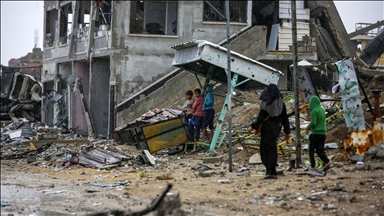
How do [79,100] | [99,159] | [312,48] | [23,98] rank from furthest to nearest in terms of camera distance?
1. [23,98]
2. [79,100]
3. [312,48]
4. [99,159]

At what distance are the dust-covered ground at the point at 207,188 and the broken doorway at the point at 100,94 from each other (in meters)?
12.9

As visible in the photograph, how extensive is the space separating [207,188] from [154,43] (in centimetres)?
1561

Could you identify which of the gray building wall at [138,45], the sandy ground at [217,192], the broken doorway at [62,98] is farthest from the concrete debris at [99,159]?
the broken doorway at [62,98]

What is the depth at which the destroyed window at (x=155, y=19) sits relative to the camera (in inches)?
960

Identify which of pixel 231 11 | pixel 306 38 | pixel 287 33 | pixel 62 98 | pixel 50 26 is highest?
pixel 231 11

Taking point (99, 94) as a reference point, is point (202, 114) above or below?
below

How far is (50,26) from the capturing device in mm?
31125

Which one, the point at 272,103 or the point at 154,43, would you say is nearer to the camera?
the point at 272,103

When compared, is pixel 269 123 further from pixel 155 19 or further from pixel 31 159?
pixel 155 19

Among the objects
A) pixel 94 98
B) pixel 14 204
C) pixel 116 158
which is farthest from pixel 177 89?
pixel 14 204

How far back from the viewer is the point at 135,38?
2398 centimetres

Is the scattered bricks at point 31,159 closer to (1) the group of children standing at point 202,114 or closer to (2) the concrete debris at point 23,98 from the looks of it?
(1) the group of children standing at point 202,114

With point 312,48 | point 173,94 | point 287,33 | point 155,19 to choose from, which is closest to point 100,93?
point 155,19

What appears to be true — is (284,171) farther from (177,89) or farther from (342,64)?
(177,89)
